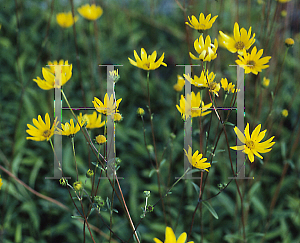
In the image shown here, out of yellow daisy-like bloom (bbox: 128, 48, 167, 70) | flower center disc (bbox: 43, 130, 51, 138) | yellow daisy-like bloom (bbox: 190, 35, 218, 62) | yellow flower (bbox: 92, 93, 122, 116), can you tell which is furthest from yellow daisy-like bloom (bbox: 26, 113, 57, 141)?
yellow daisy-like bloom (bbox: 190, 35, 218, 62)

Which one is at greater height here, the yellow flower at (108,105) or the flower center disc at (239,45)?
the flower center disc at (239,45)

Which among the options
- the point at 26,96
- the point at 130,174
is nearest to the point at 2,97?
the point at 26,96

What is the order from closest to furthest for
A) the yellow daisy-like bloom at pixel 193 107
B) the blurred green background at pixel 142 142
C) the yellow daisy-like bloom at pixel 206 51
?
the yellow daisy-like bloom at pixel 206 51
the yellow daisy-like bloom at pixel 193 107
the blurred green background at pixel 142 142

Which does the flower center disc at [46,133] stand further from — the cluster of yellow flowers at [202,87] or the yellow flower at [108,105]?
the yellow flower at [108,105]

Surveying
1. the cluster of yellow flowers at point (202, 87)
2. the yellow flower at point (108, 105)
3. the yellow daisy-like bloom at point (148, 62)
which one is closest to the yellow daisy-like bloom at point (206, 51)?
the cluster of yellow flowers at point (202, 87)

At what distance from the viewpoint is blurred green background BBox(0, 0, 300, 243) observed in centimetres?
145

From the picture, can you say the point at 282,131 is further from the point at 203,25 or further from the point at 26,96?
the point at 26,96

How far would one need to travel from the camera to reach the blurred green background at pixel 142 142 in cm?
145

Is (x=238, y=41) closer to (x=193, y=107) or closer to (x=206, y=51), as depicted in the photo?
(x=206, y=51)

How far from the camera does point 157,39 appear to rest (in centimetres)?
269

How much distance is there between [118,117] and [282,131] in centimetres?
158

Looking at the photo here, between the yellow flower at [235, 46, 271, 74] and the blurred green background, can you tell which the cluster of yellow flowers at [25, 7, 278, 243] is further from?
the blurred green background

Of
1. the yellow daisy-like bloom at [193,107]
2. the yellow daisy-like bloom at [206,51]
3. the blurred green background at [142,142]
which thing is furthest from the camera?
the blurred green background at [142,142]

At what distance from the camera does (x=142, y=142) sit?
6.24 feet
